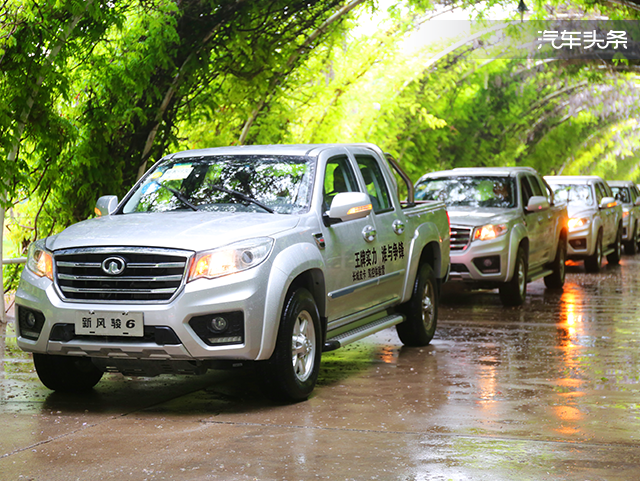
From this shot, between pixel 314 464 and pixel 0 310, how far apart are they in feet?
22.1

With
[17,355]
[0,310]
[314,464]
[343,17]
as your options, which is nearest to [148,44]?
[0,310]

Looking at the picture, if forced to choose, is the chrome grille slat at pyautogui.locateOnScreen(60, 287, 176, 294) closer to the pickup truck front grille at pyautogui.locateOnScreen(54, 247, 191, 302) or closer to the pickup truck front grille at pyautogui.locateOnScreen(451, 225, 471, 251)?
the pickup truck front grille at pyautogui.locateOnScreen(54, 247, 191, 302)

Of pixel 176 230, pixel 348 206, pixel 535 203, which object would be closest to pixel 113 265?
pixel 176 230

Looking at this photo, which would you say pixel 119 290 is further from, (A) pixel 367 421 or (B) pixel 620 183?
(B) pixel 620 183

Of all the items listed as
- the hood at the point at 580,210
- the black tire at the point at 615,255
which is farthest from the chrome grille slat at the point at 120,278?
the black tire at the point at 615,255

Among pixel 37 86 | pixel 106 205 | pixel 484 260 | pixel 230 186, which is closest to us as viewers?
pixel 230 186

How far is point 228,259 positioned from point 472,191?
8.08 m

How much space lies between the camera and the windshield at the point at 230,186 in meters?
7.44

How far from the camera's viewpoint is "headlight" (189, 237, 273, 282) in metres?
6.32

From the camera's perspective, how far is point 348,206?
728 centimetres

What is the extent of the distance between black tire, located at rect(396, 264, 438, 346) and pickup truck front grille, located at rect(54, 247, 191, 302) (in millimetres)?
3384

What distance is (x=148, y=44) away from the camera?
11.7 m

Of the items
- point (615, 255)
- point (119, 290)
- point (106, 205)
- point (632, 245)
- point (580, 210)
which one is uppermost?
point (106, 205)

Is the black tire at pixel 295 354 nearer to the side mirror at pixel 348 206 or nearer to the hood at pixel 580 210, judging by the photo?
the side mirror at pixel 348 206
